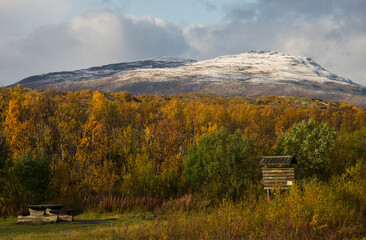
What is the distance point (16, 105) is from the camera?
50781 millimetres

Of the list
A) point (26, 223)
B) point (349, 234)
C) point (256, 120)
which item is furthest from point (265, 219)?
point (256, 120)

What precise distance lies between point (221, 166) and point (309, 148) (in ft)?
45.9

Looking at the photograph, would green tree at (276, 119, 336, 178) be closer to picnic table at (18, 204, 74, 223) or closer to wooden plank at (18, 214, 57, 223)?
picnic table at (18, 204, 74, 223)

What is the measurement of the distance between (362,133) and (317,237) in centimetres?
5698

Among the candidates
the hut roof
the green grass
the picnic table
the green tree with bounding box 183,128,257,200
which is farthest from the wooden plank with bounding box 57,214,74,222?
the hut roof

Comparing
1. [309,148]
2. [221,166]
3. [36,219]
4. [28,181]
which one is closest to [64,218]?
[36,219]

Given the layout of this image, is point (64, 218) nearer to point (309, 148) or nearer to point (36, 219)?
point (36, 219)

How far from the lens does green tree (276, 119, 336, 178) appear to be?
141ft

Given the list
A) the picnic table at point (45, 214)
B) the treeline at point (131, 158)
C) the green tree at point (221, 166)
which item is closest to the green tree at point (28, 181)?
the treeline at point (131, 158)

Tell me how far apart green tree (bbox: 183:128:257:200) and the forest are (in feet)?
0.36

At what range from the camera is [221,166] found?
121 feet

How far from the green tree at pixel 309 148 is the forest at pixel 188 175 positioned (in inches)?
5.1

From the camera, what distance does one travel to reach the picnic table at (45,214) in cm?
2056

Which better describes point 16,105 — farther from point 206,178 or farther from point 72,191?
point 206,178
